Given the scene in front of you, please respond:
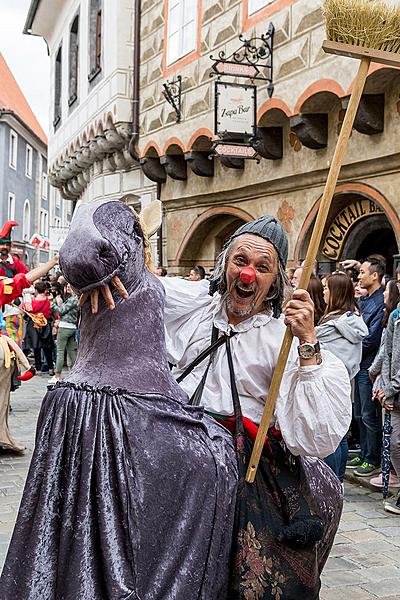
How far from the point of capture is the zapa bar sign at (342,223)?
9.33m

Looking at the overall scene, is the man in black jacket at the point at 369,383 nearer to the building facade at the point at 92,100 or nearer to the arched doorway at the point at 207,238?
the arched doorway at the point at 207,238

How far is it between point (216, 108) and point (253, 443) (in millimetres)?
7866

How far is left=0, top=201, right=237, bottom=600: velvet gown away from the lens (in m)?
2.10

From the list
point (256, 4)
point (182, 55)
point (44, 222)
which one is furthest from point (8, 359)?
point (44, 222)

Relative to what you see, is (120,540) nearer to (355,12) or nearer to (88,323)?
(88,323)

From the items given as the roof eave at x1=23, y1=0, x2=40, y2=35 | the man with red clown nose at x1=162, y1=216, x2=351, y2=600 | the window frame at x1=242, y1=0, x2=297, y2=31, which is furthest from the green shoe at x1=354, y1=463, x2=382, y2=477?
the roof eave at x1=23, y1=0, x2=40, y2=35

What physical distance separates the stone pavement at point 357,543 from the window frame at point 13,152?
2975cm

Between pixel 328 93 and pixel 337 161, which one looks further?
pixel 328 93

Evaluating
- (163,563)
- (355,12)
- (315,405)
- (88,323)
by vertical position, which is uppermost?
(355,12)

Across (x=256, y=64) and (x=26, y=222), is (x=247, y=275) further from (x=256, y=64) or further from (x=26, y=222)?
(x=26, y=222)

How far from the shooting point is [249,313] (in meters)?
2.63

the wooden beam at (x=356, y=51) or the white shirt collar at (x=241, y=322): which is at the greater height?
the wooden beam at (x=356, y=51)

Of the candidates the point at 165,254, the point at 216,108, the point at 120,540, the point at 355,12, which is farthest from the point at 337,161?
the point at 165,254

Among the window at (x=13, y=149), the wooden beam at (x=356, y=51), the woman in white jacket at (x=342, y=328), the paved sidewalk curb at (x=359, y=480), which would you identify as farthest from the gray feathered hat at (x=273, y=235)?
the window at (x=13, y=149)
